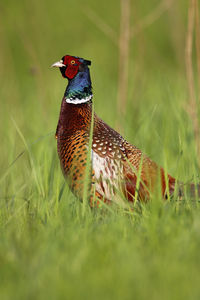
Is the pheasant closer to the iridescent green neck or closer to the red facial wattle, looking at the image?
the iridescent green neck

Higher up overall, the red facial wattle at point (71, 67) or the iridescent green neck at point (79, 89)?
the red facial wattle at point (71, 67)

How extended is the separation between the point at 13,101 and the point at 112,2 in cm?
762

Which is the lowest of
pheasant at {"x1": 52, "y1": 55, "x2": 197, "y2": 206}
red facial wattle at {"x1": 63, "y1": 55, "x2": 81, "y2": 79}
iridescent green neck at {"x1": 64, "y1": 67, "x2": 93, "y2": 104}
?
pheasant at {"x1": 52, "y1": 55, "x2": 197, "y2": 206}

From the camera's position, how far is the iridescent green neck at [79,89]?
376 centimetres

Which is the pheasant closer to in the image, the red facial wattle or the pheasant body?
the pheasant body

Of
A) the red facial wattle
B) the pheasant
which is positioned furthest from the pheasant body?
the red facial wattle

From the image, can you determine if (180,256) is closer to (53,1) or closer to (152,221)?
(152,221)

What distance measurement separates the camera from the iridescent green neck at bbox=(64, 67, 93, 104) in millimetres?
3764

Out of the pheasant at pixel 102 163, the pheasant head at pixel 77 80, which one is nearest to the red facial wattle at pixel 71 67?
the pheasant head at pixel 77 80

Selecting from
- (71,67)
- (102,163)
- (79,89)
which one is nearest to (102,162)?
(102,163)

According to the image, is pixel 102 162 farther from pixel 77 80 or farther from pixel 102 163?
pixel 77 80

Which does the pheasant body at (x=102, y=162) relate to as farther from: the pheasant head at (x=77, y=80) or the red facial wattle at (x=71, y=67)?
the red facial wattle at (x=71, y=67)

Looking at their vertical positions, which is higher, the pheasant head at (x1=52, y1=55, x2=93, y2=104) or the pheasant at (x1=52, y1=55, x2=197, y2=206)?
the pheasant head at (x1=52, y1=55, x2=93, y2=104)

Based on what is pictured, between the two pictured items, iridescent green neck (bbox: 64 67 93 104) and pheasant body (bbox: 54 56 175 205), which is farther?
iridescent green neck (bbox: 64 67 93 104)
